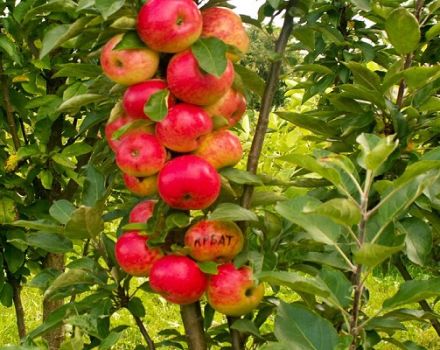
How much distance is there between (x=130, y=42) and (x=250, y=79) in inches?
10.9

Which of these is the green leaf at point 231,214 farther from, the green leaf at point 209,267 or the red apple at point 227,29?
the red apple at point 227,29

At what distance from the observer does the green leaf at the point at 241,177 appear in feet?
3.93

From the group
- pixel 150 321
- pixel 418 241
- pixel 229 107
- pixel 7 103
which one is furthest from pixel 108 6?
pixel 150 321

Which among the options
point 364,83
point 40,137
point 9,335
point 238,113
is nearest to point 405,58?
point 364,83

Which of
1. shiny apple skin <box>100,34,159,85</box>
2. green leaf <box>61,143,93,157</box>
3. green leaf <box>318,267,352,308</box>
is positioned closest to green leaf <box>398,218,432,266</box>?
green leaf <box>318,267,352,308</box>

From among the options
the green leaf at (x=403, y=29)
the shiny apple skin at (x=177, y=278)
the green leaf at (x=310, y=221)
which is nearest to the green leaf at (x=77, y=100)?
the shiny apple skin at (x=177, y=278)

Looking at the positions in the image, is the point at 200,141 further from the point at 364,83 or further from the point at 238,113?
the point at 364,83

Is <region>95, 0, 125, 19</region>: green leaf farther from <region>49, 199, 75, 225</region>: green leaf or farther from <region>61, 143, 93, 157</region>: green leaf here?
<region>61, 143, 93, 157</region>: green leaf

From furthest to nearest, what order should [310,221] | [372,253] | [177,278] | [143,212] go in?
1. [143,212]
2. [177,278]
3. [310,221]
4. [372,253]

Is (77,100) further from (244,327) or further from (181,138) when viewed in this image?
(244,327)

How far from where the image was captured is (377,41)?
221 cm

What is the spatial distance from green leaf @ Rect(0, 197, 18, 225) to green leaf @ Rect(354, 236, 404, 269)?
144cm

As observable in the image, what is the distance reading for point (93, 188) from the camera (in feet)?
4.55

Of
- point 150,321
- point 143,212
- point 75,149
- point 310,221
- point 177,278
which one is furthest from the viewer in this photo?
point 150,321
